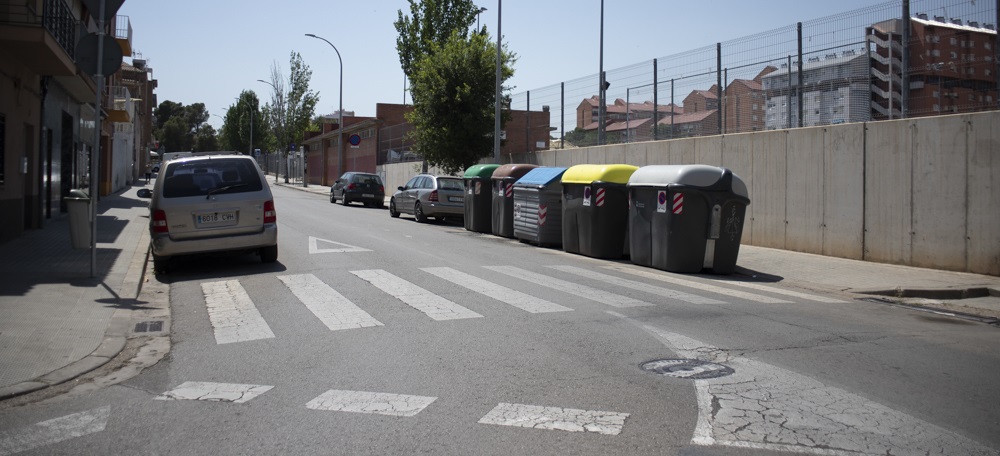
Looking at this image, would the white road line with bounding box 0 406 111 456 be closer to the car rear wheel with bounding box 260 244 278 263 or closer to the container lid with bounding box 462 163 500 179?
the car rear wheel with bounding box 260 244 278 263

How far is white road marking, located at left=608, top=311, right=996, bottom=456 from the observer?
4.27 metres

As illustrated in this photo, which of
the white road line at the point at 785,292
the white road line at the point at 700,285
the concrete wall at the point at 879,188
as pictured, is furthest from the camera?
the concrete wall at the point at 879,188

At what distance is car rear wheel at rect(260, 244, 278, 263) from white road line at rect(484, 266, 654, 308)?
334 cm

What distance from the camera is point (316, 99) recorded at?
71.3 metres

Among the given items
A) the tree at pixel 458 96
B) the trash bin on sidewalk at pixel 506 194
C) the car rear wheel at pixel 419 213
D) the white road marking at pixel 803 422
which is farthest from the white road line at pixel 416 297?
the tree at pixel 458 96

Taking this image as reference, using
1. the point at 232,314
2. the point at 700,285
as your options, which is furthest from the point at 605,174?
the point at 232,314

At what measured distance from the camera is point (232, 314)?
8.37m

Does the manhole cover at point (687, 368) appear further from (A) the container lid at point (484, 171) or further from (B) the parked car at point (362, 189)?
(B) the parked car at point (362, 189)

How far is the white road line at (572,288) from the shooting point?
29.3 feet

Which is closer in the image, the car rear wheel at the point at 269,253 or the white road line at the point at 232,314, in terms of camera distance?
the white road line at the point at 232,314

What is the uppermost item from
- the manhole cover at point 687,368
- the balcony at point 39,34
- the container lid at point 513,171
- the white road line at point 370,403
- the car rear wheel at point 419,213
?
the balcony at point 39,34

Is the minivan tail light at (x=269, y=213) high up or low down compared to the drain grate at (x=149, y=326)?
up

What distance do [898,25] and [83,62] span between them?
41.8 ft

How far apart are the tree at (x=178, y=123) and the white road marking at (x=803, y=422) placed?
361 ft
